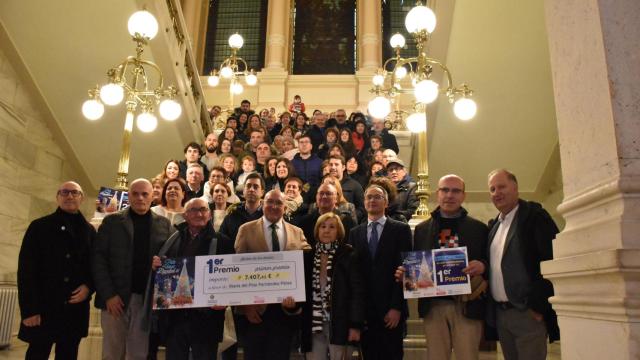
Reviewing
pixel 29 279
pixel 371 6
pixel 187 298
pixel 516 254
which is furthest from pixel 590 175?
pixel 371 6

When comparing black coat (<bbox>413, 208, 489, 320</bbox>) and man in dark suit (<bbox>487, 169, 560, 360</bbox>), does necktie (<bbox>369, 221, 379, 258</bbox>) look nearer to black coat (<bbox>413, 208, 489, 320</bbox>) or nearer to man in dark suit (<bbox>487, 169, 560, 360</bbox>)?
black coat (<bbox>413, 208, 489, 320</bbox>)

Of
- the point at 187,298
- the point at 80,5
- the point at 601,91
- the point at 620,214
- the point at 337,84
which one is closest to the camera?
the point at 620,214

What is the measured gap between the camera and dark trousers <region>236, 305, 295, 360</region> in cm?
414

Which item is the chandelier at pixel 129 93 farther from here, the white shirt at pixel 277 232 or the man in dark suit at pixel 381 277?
the man in dark suit at pixel 381 277

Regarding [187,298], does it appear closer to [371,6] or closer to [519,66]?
[519,66]

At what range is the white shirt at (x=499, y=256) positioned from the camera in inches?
151

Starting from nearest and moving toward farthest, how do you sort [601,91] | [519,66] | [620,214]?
1. [620,214]
2. [601,91]
3. [519,66]

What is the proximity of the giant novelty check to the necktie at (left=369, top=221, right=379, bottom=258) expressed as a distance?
2.27 ft

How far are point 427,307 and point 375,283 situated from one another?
0.46m

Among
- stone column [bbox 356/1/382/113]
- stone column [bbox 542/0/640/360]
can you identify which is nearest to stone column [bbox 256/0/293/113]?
stone column [bbox 356/1/382/113]

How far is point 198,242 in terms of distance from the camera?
173 inches

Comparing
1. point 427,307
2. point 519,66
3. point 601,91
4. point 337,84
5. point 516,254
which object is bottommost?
point 427,307

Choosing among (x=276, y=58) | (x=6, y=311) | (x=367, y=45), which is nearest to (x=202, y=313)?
(x=6, y=311)

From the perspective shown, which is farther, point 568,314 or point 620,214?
point 568,314
